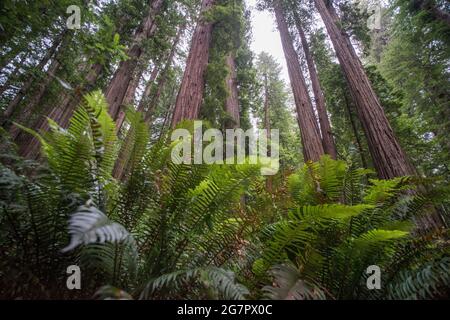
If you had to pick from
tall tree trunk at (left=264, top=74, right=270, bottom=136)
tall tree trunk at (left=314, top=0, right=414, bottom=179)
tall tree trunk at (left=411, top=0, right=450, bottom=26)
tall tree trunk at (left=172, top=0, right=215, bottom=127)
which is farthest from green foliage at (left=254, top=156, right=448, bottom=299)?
tall tree trunk at (left=264, top=74, right=270, bottom=136)

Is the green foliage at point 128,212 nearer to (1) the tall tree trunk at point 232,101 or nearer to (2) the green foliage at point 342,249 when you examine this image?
(2) the green foliage at point 342,249

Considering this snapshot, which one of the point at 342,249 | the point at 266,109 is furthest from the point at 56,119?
the point at 266,109

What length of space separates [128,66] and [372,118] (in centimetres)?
582

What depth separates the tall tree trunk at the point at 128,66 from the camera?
6.13 m

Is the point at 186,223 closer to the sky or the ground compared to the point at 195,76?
closer to the ground

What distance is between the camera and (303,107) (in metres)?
7.49

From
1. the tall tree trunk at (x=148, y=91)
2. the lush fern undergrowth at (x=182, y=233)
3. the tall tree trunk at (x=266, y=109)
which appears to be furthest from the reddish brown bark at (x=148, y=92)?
the lush fern undergrowth at (x=182, y=233)

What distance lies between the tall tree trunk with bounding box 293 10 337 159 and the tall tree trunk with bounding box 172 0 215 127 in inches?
188

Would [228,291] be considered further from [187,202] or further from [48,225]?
[48,225]

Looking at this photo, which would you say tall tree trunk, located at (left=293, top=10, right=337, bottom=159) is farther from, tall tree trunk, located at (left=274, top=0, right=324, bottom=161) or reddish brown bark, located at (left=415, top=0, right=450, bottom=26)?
reddish brown bark, located at (left=415, top=0, right=450, bottom=26)

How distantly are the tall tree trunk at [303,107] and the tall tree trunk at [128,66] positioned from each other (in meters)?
4.51

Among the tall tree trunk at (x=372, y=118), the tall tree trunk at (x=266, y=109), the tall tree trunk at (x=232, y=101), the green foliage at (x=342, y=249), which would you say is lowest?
the green foliage at (x=342, y=249)

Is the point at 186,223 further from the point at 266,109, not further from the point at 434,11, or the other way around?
the point at 266,109
